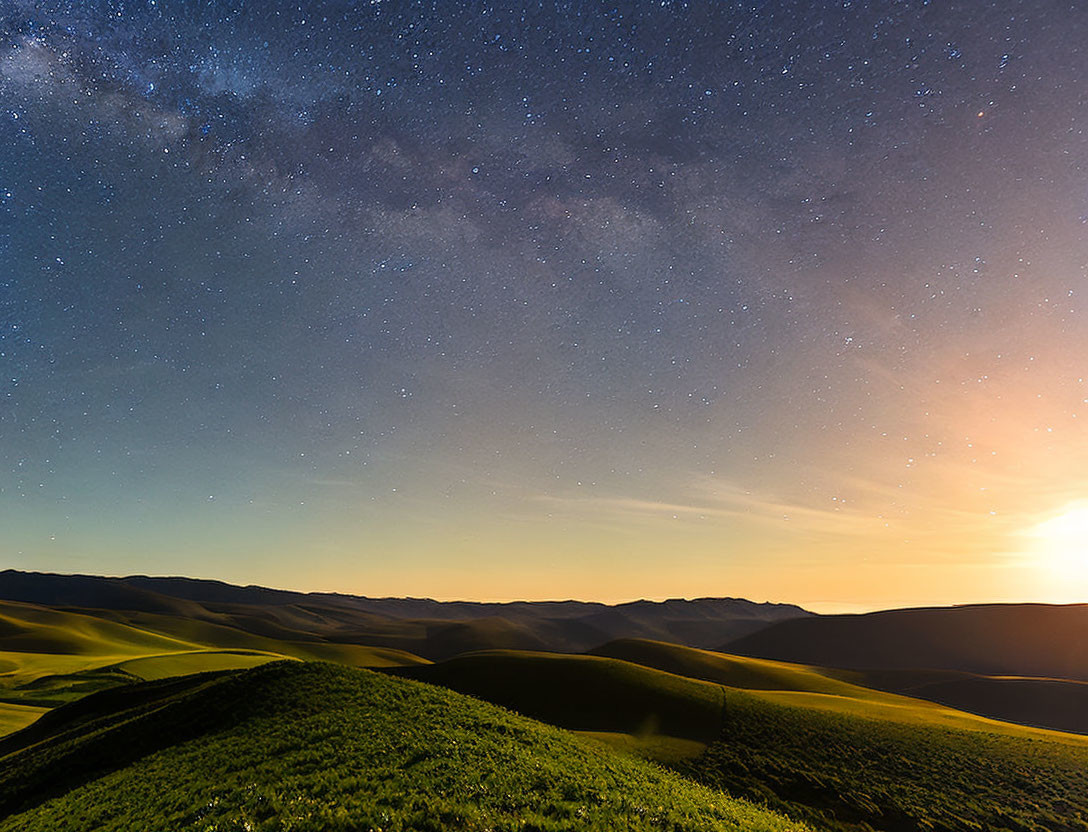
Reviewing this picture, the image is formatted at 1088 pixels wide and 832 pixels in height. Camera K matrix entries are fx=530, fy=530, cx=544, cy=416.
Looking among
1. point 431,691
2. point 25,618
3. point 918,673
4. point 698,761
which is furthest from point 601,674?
point 25,618

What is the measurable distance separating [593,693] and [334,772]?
40.6 metres

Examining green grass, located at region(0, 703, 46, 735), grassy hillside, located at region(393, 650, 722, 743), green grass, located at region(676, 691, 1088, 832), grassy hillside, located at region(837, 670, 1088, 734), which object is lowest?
grassy hillside, located at region(837, 670, 1088, 734)

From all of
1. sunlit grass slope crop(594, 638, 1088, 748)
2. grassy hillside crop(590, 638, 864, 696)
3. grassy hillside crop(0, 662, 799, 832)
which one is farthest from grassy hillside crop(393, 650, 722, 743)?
grassy hillside crop(590, 638, 864, 696)

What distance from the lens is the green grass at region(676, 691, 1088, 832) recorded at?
88.6ft

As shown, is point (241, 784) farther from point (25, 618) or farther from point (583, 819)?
point (25, 618)

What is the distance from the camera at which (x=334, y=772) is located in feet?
57.2

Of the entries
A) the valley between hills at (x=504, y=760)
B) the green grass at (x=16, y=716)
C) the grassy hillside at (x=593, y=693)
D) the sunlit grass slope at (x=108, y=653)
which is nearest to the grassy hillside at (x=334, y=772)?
the valley between hills at (x=504, y=760)

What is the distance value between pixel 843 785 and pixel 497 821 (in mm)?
26238

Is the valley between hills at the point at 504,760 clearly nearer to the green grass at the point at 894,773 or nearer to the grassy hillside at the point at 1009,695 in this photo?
the green grass at the point at 894,773

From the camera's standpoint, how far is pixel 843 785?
30016mm

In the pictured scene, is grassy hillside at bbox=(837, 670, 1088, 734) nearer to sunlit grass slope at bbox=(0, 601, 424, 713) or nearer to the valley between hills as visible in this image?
the valley between hills

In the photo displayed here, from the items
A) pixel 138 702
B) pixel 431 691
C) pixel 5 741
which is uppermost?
pixel 431 691

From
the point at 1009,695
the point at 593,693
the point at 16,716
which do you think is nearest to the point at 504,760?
the point at 593,693

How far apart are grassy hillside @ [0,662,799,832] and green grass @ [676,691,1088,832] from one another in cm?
734
